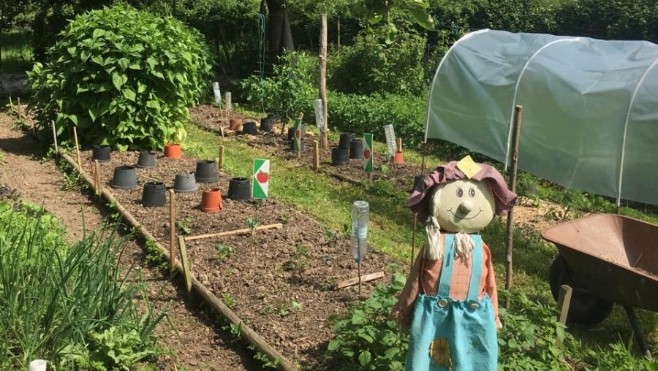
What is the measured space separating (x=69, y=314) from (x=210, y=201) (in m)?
3.49

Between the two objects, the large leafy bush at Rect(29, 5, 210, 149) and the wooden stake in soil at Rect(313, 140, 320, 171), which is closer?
the large leafy bush at Rect(29, 5, 210, 149)

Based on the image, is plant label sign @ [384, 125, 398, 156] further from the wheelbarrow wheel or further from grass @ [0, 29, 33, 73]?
grass @ [0, 29, 33, 73]

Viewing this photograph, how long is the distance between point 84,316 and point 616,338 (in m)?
3.78

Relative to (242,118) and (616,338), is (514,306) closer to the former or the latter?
(616,338)

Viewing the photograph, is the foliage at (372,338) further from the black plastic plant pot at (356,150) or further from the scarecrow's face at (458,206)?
the black plastic plant pot at (356,150)

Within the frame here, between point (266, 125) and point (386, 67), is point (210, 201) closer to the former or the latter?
point (266, 125)

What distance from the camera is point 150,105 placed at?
9.79 m

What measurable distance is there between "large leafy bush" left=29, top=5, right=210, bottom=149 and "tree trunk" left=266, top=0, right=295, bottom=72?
609 centimetres

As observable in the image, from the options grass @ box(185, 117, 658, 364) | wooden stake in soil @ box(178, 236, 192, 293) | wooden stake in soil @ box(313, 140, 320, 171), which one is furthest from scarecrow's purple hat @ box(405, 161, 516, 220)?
wooden stake in soil @ box(313, 140, 320, 171)

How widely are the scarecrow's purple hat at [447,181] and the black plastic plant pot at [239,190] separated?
14.9 ft

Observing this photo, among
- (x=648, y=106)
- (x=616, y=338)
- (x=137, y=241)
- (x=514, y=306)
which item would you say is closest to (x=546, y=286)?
(x=616, y=338)

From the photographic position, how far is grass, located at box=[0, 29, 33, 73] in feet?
67.6

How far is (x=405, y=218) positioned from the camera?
25.9ft

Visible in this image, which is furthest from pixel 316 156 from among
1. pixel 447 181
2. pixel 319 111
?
pixel 447 181
